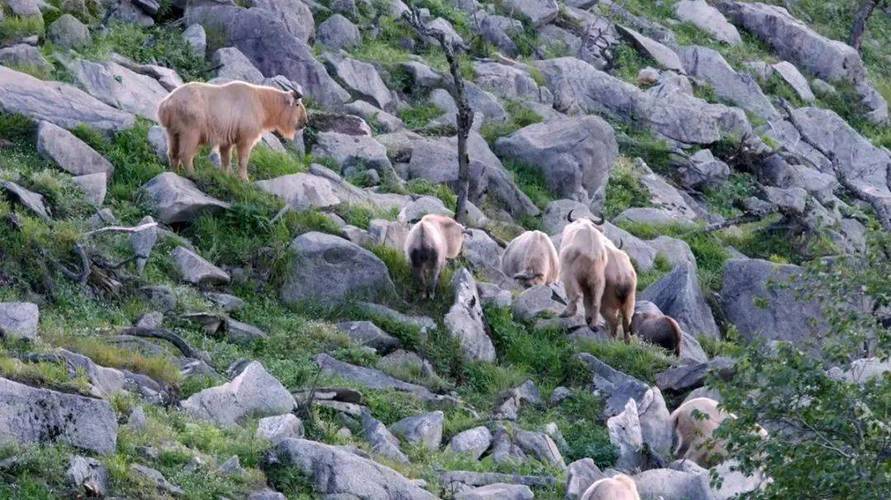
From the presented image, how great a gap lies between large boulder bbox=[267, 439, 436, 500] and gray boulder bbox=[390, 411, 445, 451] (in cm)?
177

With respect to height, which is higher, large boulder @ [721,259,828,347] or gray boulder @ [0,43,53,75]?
gray boulder @ [0,43,53,75]

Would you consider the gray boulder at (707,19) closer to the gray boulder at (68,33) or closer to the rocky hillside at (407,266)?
the rocky hillside at (407,266)

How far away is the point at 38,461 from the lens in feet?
34.2

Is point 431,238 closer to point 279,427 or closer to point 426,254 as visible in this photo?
point 426,254

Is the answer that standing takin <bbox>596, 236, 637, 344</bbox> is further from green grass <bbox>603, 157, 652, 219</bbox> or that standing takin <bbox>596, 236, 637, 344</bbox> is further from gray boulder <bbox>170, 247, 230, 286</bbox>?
green grass <bbox>603, 157, 652, 219</bbox>

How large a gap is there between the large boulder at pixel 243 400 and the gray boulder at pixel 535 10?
63.7ft

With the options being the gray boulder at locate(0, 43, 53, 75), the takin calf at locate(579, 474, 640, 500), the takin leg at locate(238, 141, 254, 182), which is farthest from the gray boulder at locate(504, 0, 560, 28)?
the takin calf at locate(579, 474, 640, 500)

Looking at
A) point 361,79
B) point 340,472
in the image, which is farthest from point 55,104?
point 340,472

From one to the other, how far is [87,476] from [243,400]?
8.32 ft

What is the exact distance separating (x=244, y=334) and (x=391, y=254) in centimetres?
304

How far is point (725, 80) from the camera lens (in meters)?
32.4

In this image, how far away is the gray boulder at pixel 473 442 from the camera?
13789mm

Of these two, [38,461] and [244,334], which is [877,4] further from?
[38,461]

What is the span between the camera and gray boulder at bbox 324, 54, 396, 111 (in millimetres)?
25297
